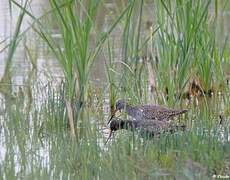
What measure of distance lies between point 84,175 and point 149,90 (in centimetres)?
312

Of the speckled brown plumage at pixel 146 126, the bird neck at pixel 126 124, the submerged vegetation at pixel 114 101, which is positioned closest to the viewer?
the submerged vegetation at pixel 114 101

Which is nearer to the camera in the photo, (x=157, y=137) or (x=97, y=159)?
(x=97, y=159)

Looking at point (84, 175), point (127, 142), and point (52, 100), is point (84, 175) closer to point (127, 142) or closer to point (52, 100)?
point (127, 142)

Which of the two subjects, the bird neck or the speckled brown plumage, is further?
the bird neck

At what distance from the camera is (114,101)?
7152mm

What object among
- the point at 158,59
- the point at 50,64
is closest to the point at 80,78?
the point at 158,59

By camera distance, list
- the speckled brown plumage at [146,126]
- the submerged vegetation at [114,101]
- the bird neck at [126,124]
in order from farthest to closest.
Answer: the bird neck at [126,124], the speckled brown plumage at [146,126], the submerged vegetation at [114,101]

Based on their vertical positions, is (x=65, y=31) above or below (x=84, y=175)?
above

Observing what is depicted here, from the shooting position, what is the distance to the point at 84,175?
4586mm

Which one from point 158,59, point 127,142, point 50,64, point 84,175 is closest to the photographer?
point 84,175

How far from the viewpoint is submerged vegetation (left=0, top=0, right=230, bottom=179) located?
4734 millimetres

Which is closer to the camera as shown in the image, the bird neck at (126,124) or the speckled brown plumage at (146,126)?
the speckled brown plumage at (146,126)

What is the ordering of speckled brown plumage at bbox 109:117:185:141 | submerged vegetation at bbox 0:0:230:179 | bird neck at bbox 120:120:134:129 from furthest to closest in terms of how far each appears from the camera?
bird neck at bbox 120:120:134:129
speckled brown plumage at bbox 109:117:185:141
submerged vegetation at bbox 0:0:230:179

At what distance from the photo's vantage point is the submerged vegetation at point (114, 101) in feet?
15.5
